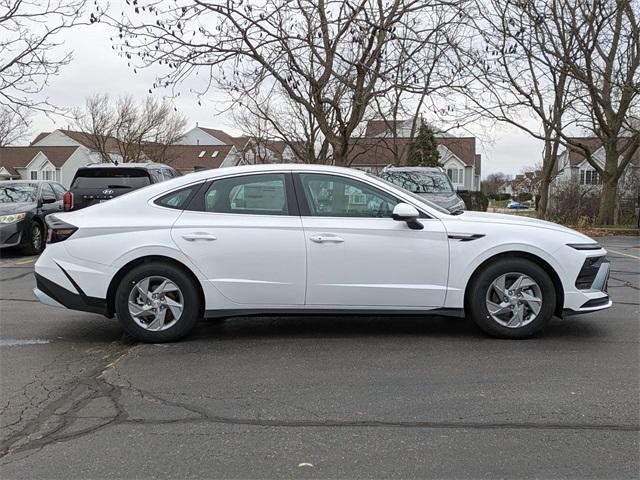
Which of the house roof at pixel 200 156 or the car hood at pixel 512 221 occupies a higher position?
the house roof at pixel 200 156

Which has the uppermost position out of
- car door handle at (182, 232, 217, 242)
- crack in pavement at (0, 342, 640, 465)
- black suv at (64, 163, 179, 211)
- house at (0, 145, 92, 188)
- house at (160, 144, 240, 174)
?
house at (160, 144, 240, 174)

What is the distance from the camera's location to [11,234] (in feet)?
40.5

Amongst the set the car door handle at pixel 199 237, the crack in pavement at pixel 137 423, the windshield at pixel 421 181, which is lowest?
the crack in pavement at pixel 137 423

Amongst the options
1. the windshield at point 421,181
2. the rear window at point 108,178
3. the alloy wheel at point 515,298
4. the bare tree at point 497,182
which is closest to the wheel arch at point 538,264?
the alloy wheel at point 515,298


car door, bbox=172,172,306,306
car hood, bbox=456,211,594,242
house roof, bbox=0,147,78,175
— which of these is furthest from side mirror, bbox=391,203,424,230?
house roof, bbox=0,147,78,175

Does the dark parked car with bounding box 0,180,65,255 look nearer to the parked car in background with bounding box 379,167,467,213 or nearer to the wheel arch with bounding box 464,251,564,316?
the parked car in background with bounding box 379,167,467,213

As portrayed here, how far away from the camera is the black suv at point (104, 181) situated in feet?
36.2

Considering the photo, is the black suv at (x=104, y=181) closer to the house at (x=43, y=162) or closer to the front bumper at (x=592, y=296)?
the front bumper at (x=592, y=296)

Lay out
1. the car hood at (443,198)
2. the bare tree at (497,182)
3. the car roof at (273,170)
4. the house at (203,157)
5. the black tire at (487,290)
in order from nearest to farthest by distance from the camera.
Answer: the black tire at (487,290), the car roof at (273,170), the car hood at (443,198), the house at (203,157), the bare tree at (497,182)

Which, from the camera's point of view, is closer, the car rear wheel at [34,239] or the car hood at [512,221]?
the car hood at [512,221]

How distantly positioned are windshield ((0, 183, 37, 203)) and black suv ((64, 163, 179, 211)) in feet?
9.21

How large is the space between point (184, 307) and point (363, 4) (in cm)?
983

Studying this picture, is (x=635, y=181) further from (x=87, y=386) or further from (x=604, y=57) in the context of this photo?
(x=87, y=386)

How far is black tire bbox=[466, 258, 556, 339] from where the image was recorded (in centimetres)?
544
